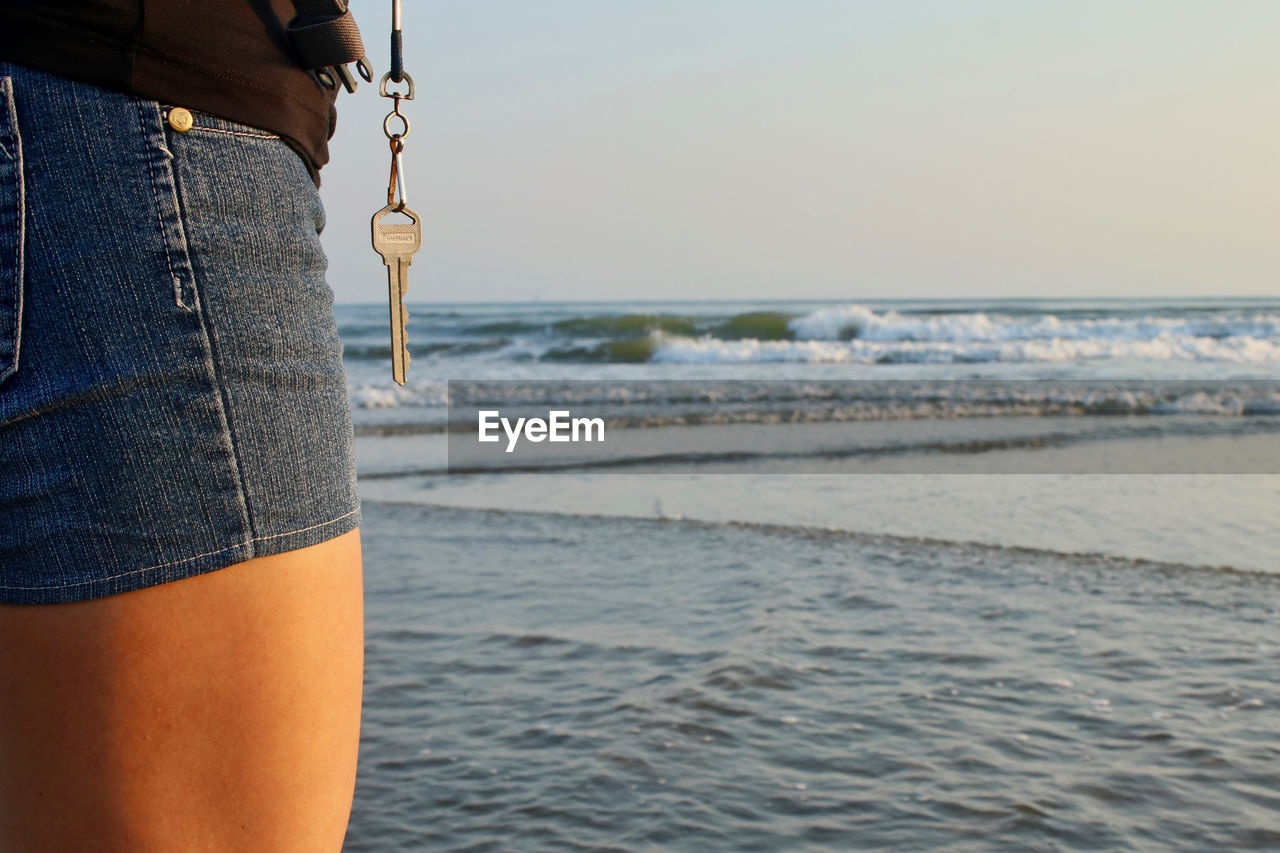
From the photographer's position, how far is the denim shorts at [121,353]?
2.11 feet

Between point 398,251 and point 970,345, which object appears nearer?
point 398,251

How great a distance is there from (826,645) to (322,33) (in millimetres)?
3217

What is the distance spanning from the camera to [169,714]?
2.19ft

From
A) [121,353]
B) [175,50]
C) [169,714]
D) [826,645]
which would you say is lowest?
[826,645]

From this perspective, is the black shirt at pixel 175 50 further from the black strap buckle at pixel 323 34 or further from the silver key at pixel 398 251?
the silver key at pixel 398 251

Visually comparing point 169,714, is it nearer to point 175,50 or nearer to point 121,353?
point 121,353

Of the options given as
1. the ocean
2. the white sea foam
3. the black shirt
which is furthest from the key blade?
the white sea foam

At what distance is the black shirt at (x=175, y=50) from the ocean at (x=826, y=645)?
81.7 inches

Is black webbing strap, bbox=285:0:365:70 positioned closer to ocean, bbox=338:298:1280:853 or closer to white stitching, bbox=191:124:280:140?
white stitching, bbox=191:124:280:140

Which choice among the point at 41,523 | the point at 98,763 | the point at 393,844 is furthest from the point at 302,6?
the point at 393,844

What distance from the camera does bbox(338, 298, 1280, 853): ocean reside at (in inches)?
99.7

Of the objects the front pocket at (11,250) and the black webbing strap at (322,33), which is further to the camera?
the black webbing strap at (322,33)

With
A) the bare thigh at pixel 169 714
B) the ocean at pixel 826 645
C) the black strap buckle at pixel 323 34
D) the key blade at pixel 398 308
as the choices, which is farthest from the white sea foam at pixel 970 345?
the bare thigh at pixel 169 714

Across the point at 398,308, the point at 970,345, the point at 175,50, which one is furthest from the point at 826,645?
the point at 970,345
